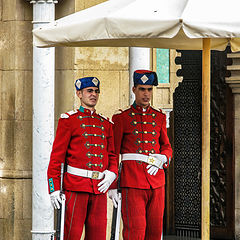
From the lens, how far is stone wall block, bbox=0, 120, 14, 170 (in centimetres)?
1018

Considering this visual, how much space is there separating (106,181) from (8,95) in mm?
3134

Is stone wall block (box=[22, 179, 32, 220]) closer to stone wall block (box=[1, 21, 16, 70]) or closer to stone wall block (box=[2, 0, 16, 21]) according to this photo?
stone wall block (box=[1, 21, 16, 70])

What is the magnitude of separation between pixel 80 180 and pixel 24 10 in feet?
11.3

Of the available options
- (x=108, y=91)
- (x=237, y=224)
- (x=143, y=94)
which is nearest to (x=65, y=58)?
(x=108, y=91)

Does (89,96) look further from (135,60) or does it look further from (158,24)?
(135,60)

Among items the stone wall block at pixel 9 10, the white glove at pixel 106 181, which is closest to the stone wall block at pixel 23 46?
the stone wall block at pixel 9 10

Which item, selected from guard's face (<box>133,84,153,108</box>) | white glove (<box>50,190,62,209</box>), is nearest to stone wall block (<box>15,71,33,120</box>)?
guard's face (<box>133,84,153,108</box>)

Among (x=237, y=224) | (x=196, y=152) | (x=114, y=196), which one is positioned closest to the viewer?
(x=114, y=196)

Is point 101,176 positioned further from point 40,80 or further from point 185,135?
point 185,135

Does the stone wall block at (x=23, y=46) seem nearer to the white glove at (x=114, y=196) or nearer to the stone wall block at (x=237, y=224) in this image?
the white glove at (x=114, y=196)

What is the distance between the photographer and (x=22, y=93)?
1016 cm

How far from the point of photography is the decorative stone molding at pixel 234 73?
11531 millimetres

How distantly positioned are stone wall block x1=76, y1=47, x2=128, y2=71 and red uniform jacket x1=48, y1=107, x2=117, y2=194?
2.64 meters

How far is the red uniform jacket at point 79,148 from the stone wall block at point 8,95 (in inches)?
112
